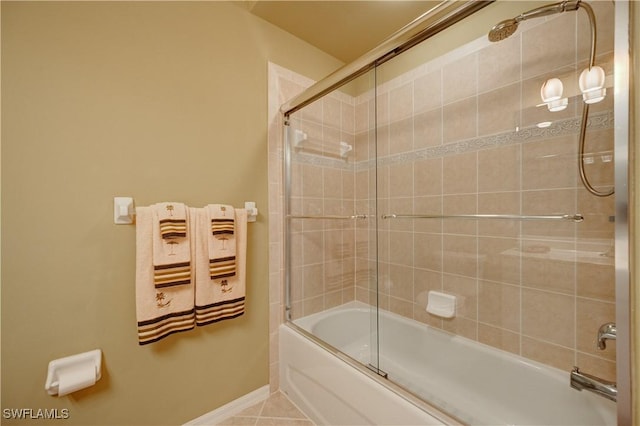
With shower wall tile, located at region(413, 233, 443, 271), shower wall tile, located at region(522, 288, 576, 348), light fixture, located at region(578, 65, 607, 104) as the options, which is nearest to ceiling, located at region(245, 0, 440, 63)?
light fixture, located at region(578, 65, 607, 104)

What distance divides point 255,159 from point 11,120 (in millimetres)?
946

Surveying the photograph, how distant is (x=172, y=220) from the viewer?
3.84 ft

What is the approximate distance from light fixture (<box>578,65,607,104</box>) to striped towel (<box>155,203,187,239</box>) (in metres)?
1.78

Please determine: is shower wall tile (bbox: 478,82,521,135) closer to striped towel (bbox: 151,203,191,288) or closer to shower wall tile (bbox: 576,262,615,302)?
shower wall tile (bbox: 576,262,615,302)

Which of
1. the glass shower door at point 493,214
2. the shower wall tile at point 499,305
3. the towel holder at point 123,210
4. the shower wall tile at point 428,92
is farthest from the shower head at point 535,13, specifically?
the towel holder at point 123,210

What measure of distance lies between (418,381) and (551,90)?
1496 mm

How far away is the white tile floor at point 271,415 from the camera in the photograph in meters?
1.39

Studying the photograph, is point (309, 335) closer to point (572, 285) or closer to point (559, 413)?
point (559, 413)

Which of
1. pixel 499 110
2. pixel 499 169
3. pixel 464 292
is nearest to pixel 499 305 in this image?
pixel 464 292

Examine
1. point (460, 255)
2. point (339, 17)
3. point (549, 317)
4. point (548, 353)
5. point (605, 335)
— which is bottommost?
point (548, 353)

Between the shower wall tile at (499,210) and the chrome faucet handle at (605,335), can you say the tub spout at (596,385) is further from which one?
the shower wall tile at (499,210)

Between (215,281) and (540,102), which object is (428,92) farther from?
(215,281)

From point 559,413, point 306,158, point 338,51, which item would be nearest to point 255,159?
point 306,158

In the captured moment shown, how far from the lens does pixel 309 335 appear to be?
1.50m
